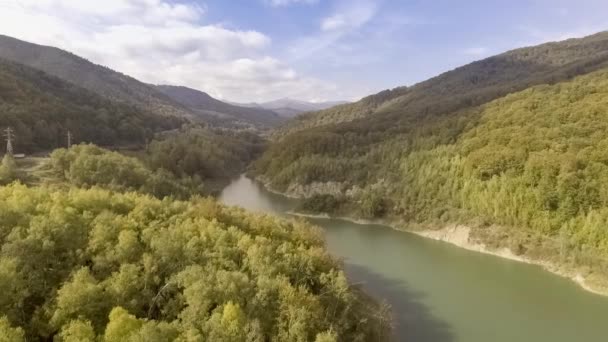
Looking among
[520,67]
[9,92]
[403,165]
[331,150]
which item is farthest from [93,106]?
[520,67]

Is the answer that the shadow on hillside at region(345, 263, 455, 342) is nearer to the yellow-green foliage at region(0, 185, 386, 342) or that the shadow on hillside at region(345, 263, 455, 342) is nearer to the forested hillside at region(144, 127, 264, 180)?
the yellow-green foliage at region(0, 185, 386, 342)

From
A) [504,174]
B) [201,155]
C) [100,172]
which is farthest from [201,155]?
[504,174]

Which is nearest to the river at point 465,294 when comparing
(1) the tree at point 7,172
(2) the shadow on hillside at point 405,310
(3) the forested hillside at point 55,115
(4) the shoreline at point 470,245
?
(2) the shadow on hillside at point 405,310

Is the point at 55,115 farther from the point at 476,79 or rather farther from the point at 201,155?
the point at 476,79

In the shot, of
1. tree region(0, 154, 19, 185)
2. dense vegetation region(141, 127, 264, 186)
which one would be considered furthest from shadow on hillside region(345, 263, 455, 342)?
dense vegetation region(141, 127, 264, 186)

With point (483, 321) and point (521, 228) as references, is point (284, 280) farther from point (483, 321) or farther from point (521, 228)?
point (521, 228)

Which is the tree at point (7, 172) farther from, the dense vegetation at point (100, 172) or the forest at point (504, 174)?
the forest at point (504, 174)
